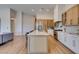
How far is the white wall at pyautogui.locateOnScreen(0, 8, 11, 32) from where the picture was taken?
479 inches

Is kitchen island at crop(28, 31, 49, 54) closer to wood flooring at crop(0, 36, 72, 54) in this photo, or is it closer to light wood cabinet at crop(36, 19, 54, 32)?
wood flooring at crop(0, 36, 72, 54)

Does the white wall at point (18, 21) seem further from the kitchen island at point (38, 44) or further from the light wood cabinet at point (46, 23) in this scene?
the kitchen island at point (38, 44)

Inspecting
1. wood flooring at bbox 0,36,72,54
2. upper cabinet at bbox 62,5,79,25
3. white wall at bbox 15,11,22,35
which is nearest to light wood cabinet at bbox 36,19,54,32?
white wall at bbox 15,11,22,35

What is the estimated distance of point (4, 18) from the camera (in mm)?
12242

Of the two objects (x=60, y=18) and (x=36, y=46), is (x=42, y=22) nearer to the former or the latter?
(x=60, y=18)

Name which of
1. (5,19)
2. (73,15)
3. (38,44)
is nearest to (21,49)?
(38,44)

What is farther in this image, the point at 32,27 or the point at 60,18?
the point at 32,27

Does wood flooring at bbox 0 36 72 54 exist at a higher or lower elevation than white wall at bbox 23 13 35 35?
lower

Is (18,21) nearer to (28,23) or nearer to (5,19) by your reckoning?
(28,23)

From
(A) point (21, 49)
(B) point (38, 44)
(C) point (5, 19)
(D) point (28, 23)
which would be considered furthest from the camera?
(D) point (28, 23)

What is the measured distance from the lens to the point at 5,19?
12.2 m

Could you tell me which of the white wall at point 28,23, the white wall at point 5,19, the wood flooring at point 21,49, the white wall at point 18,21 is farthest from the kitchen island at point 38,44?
the white wall at point 28,23
